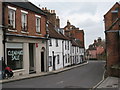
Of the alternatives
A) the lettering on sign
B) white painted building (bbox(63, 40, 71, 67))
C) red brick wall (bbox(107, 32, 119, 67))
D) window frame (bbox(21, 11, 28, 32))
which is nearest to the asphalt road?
red brick wall (bbox(107, 32, 119, 67))

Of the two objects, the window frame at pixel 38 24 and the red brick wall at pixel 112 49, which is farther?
the window frame at pixel 38 24

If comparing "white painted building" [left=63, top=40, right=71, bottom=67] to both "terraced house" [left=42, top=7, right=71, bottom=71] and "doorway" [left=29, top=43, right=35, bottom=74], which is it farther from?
"doorway" [left=29, top=43, right=35, bottom=74]

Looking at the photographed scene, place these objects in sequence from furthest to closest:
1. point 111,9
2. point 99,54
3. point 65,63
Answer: point 99,54, point 65,63, point 111,9

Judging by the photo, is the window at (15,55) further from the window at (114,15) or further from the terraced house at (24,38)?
the window at (114,15)

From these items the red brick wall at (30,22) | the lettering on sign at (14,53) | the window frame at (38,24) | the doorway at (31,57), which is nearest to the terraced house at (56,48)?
the red brick wall at (30,22)

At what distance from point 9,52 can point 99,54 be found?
8000 cm

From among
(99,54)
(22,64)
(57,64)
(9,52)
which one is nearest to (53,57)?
(57,64)

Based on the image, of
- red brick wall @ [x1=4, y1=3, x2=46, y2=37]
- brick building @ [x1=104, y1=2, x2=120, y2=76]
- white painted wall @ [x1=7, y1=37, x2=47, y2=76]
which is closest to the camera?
white painted wall @ [x1=7, y1=37, x2=47, y2=76]

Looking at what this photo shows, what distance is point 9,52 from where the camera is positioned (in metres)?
21.4

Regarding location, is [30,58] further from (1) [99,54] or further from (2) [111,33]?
(1) [99,54]

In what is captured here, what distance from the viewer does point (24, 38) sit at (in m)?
24.0

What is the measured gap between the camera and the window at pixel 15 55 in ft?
70.4

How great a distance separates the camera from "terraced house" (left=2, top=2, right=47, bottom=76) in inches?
847

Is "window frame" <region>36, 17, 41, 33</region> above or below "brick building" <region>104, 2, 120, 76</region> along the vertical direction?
above
